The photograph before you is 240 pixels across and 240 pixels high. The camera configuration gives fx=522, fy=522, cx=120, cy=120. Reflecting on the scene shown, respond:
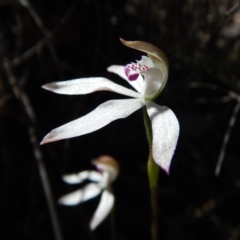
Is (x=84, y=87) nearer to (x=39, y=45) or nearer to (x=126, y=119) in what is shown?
(x=39, y=45)

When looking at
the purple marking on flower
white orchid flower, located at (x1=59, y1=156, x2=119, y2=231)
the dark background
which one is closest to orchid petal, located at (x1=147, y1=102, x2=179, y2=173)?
the purple marking on flower

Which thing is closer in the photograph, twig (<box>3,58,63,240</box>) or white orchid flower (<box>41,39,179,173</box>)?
white orchid flower (<box>41,39,179,173</box>)

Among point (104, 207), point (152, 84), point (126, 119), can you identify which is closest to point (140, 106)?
point (152, 84)

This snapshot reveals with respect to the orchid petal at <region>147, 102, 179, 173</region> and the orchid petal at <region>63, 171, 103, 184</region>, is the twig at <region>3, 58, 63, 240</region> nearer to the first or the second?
the orchid petal at <region>63, 171, 103, 184</region>

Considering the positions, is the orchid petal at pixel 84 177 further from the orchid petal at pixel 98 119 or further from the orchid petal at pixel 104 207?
the orchid petal at pixel 98 119

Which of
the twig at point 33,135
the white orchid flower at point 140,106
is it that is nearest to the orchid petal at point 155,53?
the white orchid flower at point 140,106

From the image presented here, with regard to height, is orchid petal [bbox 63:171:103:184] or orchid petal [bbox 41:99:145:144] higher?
orchid petal [bbox 41:99:145:144]

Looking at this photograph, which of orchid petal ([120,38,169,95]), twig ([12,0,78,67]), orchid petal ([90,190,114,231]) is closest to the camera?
orchid petal ([120,38,169,95])
